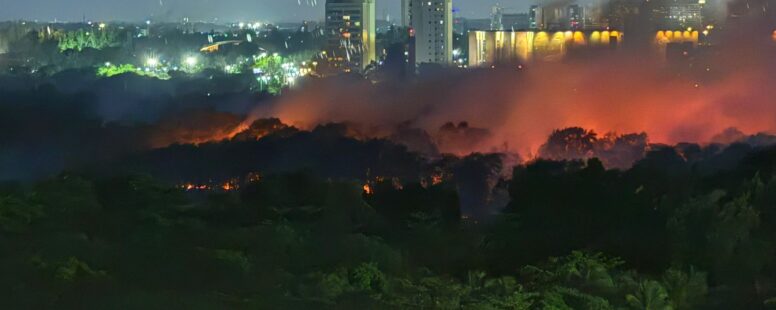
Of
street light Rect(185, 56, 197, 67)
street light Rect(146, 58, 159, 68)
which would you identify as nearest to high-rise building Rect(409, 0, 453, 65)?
street light Rect(185, 56, 197, 67)

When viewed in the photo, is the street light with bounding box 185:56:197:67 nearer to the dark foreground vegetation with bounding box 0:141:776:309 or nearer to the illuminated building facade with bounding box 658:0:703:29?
the illuminated building facade with bounding box 658:0:703:29

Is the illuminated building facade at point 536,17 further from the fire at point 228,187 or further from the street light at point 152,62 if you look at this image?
the fire at point 228,187

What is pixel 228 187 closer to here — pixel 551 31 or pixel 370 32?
pixel 551 31

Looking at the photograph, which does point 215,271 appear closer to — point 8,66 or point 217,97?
point 217,97

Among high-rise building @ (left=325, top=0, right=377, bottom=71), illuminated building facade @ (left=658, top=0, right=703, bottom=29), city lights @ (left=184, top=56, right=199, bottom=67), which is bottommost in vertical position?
city lights @ (left=184, top=56, right=199, bottom=67)

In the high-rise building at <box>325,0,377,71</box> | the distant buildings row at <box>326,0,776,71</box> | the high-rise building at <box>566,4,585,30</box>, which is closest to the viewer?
the distant buildings row at <box>326,0,776,71</box>
